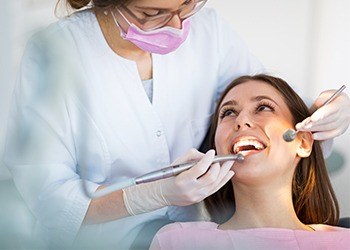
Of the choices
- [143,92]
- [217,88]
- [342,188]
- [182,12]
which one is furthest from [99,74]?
[342,188]

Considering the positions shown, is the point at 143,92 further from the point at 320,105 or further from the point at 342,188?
the point at 342,188

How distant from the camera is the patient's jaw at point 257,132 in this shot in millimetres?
1611

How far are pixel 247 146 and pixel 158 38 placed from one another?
295mm

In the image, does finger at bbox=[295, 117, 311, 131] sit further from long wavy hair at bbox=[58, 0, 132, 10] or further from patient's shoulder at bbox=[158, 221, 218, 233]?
long wavy hair at bbox=[58, 0, 132, 10]

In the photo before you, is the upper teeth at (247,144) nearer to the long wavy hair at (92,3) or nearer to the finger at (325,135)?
the finger at (325,135)

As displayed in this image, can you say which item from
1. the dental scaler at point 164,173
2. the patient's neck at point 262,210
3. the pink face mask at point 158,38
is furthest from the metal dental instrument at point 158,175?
the pink face mask at point 158,38

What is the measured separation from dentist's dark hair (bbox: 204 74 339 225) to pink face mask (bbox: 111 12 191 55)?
Answer: 0.67 ft

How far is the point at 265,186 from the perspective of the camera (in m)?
1.65

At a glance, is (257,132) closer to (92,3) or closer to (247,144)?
(247,144)

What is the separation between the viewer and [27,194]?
157 cm

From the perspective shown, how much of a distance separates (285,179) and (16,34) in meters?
0.65

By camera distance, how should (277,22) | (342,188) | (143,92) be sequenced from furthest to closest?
(342,188) → (277,22) → (143,92)

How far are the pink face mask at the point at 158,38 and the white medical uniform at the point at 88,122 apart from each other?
2.4 inches

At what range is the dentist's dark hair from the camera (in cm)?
172
